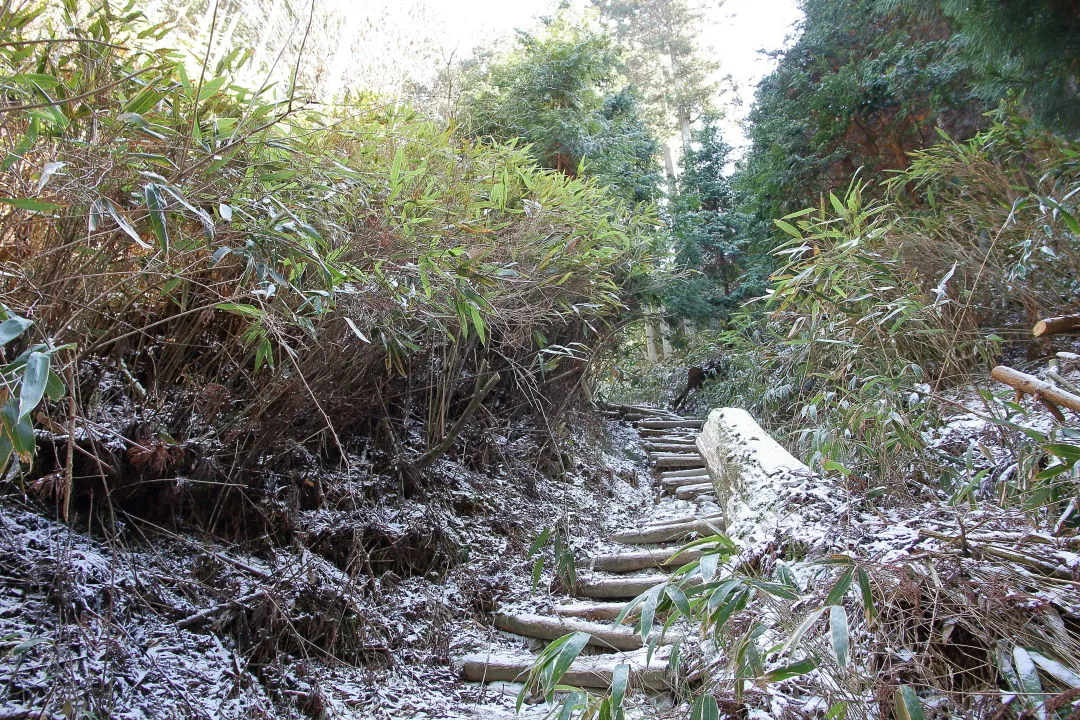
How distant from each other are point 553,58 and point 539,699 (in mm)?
6271

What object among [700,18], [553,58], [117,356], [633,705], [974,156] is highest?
[700,18]

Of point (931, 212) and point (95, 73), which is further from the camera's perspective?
point (931, 212)

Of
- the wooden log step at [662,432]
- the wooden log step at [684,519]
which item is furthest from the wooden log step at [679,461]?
the wooden log step at [684,519]

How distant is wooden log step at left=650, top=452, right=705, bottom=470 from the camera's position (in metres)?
5.95

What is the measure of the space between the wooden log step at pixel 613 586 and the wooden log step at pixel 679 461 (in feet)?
8.29

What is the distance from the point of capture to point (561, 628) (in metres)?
3.04

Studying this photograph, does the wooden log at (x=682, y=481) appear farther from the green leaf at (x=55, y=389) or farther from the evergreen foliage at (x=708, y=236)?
the green leaf at (x=55, y=389)

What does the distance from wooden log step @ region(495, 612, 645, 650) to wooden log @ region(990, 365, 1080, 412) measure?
5.72ft

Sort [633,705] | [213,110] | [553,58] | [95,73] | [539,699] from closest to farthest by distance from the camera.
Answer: [633,705] < [95,73] < [213,110] < [539,699] < [553,58]

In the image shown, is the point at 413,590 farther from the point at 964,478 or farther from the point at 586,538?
the point at 964,478

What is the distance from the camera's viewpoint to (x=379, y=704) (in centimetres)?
246

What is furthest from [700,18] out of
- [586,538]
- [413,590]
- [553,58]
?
[413,590]

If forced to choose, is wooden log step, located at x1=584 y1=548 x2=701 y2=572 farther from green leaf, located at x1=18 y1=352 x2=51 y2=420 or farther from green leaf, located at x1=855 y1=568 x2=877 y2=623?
green leaf, located at x1=18 y1=352 x2=51 y2=420

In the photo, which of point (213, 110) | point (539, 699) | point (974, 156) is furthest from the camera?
point (974, 156)
